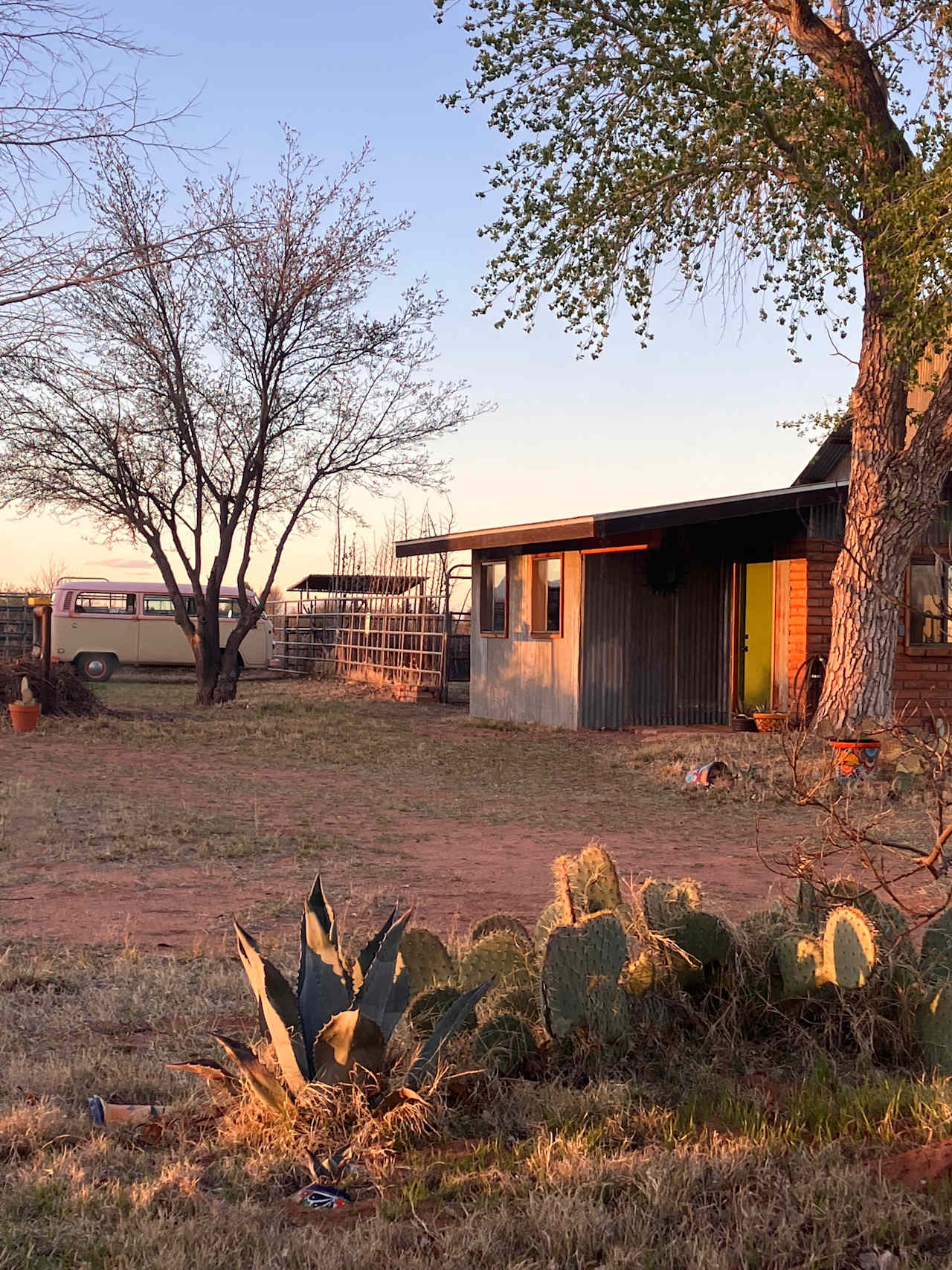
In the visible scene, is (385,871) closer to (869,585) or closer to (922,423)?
(869,585)

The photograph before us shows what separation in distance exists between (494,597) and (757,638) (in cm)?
439

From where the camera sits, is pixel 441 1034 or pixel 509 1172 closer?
pixel 509 1172

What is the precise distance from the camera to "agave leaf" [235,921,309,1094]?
11.3ft

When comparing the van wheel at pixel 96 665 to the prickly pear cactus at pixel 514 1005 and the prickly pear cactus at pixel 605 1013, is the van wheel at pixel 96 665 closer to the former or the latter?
the prickly pear cactus at pixel 514 1005

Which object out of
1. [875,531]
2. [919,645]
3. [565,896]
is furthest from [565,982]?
[919,645]

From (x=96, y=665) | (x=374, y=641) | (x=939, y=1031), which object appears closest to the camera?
(x=939, y=1031)

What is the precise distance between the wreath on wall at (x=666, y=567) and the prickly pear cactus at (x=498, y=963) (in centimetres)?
1237

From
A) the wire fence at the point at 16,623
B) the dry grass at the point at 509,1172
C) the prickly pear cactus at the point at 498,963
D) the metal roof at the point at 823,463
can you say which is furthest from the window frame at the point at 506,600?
the wire fence at the point at 16,623

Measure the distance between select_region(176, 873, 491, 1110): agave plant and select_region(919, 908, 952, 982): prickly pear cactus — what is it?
1648mm

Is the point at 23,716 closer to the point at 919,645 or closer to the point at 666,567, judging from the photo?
the point at 666,567

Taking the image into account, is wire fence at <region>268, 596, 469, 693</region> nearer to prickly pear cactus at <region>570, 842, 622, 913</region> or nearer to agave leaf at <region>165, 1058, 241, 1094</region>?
prickly pear cactus at <region>570, 842, 622, 913</region>

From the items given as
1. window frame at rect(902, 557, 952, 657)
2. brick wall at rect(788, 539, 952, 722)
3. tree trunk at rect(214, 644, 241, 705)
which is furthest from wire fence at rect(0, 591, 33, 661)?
window frame at rect(902, 557, 952, 657)

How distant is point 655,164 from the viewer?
1227 centimetres

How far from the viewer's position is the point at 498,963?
13.9ft
